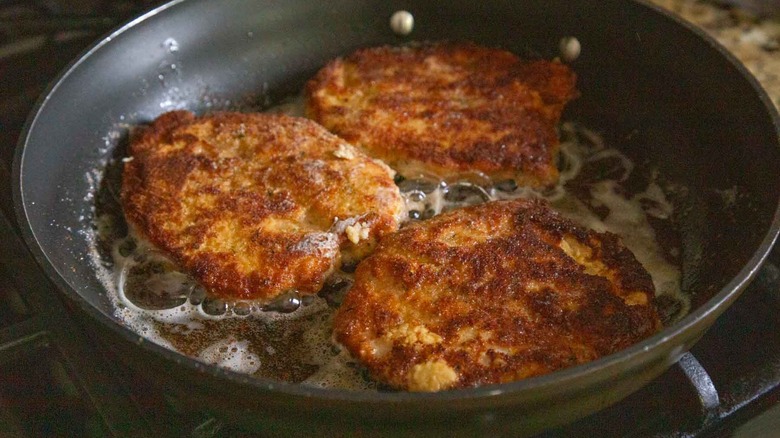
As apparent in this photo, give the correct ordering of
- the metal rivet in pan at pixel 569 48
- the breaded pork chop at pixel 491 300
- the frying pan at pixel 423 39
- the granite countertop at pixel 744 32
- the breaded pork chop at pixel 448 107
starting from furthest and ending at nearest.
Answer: the granite countertop at pixel 744 32
the metal rivet in pan at pixel 569 48
the breaded pork chop at pixel 448 107
the breaded pork chop at pixel 491 300
the frying pan at pixel 423 39

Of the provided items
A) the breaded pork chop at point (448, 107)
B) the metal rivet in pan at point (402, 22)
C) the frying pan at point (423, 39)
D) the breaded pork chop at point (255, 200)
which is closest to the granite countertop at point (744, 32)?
the frying pan at point (423, 39)

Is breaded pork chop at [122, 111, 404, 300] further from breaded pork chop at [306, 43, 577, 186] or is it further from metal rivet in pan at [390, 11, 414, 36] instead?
A: metal rivet in pan at [390, 11, 414, 36]

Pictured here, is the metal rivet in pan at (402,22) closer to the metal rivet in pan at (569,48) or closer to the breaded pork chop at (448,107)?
the breaded pork chop at (448,107)

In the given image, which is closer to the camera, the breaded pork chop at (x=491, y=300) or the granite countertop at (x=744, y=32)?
the breaded pork chop at (x=491, y=300)

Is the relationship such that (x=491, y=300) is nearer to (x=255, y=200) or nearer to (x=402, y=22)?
(x=255, y=200)

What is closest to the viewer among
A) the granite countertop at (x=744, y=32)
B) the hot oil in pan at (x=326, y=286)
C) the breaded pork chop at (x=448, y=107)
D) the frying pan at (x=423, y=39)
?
the frying pan at (x=423, y=39)

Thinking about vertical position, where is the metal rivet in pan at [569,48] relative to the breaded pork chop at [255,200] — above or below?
above

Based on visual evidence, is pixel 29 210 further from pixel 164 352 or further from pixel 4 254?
pixel 164 352

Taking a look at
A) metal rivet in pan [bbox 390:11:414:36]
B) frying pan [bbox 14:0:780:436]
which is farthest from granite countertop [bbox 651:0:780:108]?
metal rivet in pan [bbox 390:11:414:36]
